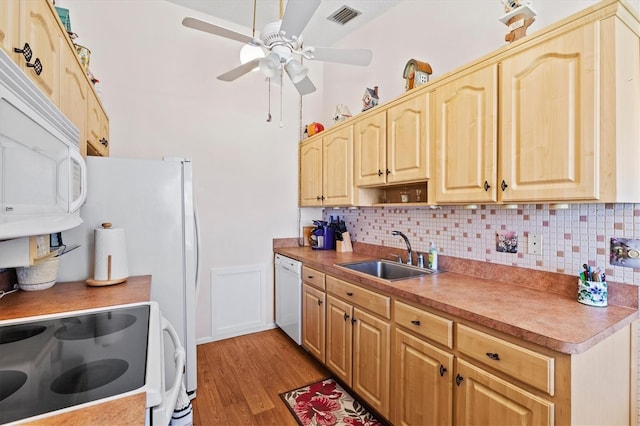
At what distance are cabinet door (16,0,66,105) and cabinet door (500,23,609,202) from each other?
6.26ft

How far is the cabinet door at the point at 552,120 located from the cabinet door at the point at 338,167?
129cm

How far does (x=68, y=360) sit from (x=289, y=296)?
2.23 meters

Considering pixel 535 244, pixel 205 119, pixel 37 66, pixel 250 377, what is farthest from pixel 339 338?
pixel 205 119

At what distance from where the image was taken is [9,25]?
89 cm

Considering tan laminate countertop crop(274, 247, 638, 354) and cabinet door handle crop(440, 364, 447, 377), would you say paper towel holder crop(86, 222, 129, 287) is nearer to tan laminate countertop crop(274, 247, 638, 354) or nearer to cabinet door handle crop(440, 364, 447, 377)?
tan laminate countertop crop(274, 247, 638, 354)

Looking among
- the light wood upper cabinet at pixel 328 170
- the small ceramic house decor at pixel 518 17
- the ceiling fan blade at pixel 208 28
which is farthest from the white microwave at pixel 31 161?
the small ceramic house decor at pixel 518 17

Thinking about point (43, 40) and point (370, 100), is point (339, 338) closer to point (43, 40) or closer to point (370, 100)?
point (370, 100)

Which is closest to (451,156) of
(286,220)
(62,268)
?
(286,220)

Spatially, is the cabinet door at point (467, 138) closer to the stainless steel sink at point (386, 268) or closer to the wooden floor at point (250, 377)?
the stainless steel sink at point (386, 268)

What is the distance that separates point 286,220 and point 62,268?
2019 millimetres

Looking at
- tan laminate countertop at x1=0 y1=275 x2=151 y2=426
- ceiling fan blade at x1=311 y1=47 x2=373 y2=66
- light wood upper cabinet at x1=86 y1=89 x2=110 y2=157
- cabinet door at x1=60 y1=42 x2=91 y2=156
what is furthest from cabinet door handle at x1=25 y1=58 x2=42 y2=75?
ceiling fan blade at x1=311 y1=47 x2=373 y2=66

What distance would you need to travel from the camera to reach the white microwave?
2.45 ft

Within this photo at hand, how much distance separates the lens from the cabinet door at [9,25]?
2.82 feet

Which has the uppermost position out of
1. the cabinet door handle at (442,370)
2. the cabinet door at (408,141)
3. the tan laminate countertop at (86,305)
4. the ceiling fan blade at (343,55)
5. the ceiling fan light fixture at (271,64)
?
the ceiling fan blade at (343,55)
